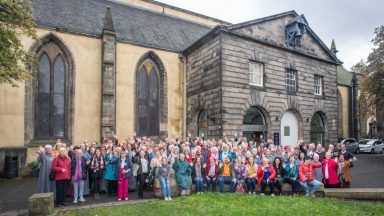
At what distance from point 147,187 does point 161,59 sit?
11601 mm

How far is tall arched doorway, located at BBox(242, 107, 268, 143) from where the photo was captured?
19.3m

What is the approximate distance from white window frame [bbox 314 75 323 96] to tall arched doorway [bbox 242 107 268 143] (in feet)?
22.8

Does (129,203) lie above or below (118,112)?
below

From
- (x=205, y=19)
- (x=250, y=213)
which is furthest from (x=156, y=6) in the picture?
(x=250, y=213)

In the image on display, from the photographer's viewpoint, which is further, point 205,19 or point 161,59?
point 205,19

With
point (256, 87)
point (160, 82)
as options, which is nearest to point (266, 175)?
point (256, 87)

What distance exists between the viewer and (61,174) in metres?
8.93

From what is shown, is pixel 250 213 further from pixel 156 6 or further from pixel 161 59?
pixel 156 6

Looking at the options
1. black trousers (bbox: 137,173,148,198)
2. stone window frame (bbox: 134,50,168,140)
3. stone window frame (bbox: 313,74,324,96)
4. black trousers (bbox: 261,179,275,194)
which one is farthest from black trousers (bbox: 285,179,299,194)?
stone window frame (bbox: 313,74,324,96)

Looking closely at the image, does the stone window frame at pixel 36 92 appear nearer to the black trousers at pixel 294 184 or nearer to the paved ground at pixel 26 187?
the paved ground at pixel 26 187

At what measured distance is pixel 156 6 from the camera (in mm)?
27484

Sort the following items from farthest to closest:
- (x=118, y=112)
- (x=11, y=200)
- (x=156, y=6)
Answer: (x=156, y=6)
(x=118, y=112)
(x=11, y=200)

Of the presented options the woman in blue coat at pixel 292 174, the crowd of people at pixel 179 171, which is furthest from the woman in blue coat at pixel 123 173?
the woman in blue coat at pixel 292 174

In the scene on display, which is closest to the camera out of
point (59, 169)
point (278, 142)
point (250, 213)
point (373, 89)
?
point (250, 213)
